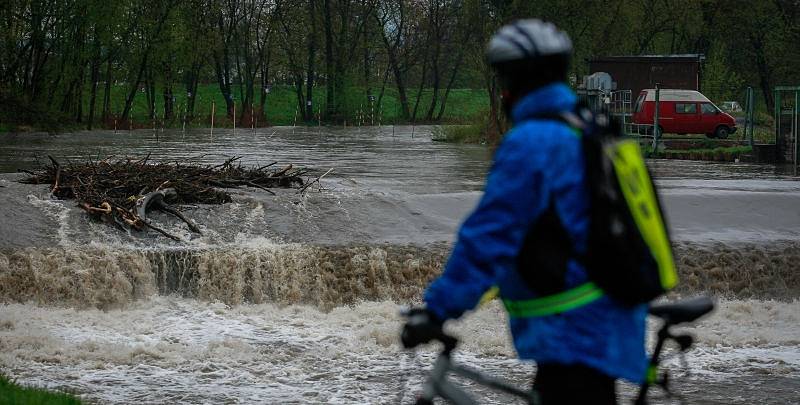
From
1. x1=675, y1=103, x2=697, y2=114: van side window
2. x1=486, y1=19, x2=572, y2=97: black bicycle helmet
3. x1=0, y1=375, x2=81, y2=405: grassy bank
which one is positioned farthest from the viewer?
x1=675, y1=103, x2=697, y2=114: van side window

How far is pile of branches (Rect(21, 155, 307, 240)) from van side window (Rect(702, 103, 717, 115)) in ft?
76.4

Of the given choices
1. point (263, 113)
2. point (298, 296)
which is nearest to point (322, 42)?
point (263, 113)

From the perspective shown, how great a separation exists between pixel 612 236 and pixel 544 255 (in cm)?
21

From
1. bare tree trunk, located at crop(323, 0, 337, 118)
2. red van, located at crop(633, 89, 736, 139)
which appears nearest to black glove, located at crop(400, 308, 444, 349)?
red van, located at crop(633, 89, 736, 139)

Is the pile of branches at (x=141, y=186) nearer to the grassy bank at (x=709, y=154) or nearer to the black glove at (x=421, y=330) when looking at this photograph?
the black glove at (x=421, y=330)

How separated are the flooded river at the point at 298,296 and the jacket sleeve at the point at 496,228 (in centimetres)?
487

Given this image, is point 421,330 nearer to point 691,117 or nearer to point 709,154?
point 709,154

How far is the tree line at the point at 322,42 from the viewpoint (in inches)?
1847

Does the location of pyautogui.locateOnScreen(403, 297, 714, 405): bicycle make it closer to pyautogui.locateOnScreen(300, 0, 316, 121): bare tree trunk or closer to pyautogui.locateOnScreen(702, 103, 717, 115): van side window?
pyautogui.locateOnScreen(702, 103, 717, 115): van side window

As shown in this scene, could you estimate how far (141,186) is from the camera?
15.6 meters

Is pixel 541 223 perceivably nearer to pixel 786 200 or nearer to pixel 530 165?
pixel 530 165

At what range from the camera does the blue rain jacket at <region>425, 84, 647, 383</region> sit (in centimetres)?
354

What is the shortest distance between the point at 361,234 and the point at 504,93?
11.7 m

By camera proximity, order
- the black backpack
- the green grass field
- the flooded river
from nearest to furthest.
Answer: the black backpack
the flooded river
the green grass field
